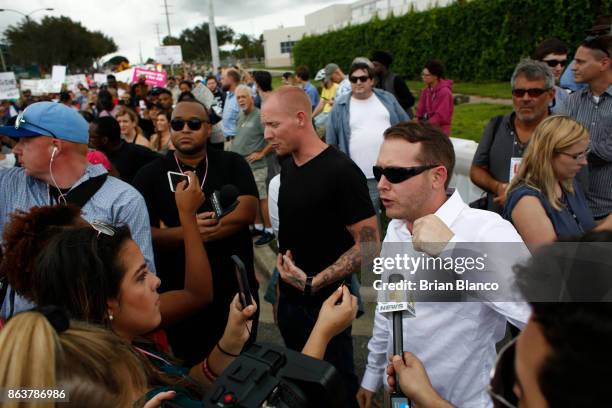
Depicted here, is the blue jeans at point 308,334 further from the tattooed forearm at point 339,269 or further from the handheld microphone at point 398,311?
the handheld microphone at point 398,311

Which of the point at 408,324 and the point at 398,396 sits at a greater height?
the point at 408,324

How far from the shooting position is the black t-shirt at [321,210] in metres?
2.57

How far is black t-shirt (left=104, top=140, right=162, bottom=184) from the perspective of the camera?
4520 millimetres

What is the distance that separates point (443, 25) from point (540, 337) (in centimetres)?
2301

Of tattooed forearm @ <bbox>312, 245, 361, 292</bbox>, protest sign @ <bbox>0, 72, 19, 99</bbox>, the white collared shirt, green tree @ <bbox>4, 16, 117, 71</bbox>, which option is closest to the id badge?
tattooed forearm @ <bbox>312, 245, 361, 292</bbox>

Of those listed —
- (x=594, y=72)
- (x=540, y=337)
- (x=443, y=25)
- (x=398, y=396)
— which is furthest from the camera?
(x=443, y=25)

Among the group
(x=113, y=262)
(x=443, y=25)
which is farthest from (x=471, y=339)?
(x=443, y=25)

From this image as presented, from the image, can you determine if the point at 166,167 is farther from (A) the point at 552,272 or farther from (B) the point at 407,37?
(B) the point at 407,37

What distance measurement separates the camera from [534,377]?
83 centimetres

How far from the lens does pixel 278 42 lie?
8012 cm

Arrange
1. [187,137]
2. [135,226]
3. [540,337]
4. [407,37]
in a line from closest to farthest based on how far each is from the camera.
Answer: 1. [540,337]
2. [135,226]
3. [187,137]
4. [407,37]

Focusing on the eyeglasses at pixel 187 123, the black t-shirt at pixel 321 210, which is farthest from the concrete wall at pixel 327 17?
the black t-shirt at pixel 321 210

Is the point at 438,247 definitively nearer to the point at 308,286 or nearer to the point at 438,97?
the point at 308,286

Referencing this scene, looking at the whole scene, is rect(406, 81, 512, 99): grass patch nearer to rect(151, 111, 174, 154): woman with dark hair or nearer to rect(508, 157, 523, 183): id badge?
rect(151, 111, 174, 154): woman with dark hair
